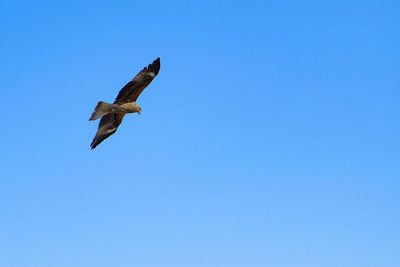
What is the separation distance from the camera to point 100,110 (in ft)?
85.6

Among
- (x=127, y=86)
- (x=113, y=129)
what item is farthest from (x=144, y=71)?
(x=113, y=129)

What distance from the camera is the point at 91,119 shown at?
25.8 metres

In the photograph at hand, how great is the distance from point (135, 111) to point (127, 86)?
3.86 feet

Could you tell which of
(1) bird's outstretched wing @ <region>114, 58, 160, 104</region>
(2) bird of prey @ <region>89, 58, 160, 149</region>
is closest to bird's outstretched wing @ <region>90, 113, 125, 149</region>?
(2) bird of prey @ <region>89, 58, 160, 149</region>

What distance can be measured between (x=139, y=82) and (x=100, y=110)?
8.42 feet

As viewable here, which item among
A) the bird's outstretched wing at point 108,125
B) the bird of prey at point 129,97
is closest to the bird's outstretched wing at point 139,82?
the bird of prey at point 129,97

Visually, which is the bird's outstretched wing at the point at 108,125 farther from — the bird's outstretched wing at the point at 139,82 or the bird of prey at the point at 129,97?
the bird's outstretched wing at the point at 139,82

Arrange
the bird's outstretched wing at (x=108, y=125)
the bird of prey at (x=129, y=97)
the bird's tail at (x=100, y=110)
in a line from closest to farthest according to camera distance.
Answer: the bird's tail at (x=100, y=110) → the bird of prey at (x=129, y=97) → the bird's outstretched wing at (x=108, y=125)

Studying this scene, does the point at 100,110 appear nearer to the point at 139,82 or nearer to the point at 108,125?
the point at 108,125

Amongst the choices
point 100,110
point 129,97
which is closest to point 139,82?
point 129,97

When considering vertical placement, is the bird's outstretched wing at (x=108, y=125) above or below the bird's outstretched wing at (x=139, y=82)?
below

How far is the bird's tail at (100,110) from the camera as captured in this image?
25859mm

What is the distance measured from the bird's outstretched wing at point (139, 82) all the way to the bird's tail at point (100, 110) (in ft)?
3.56

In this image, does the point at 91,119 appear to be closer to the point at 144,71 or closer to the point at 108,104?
the point at 108,104
